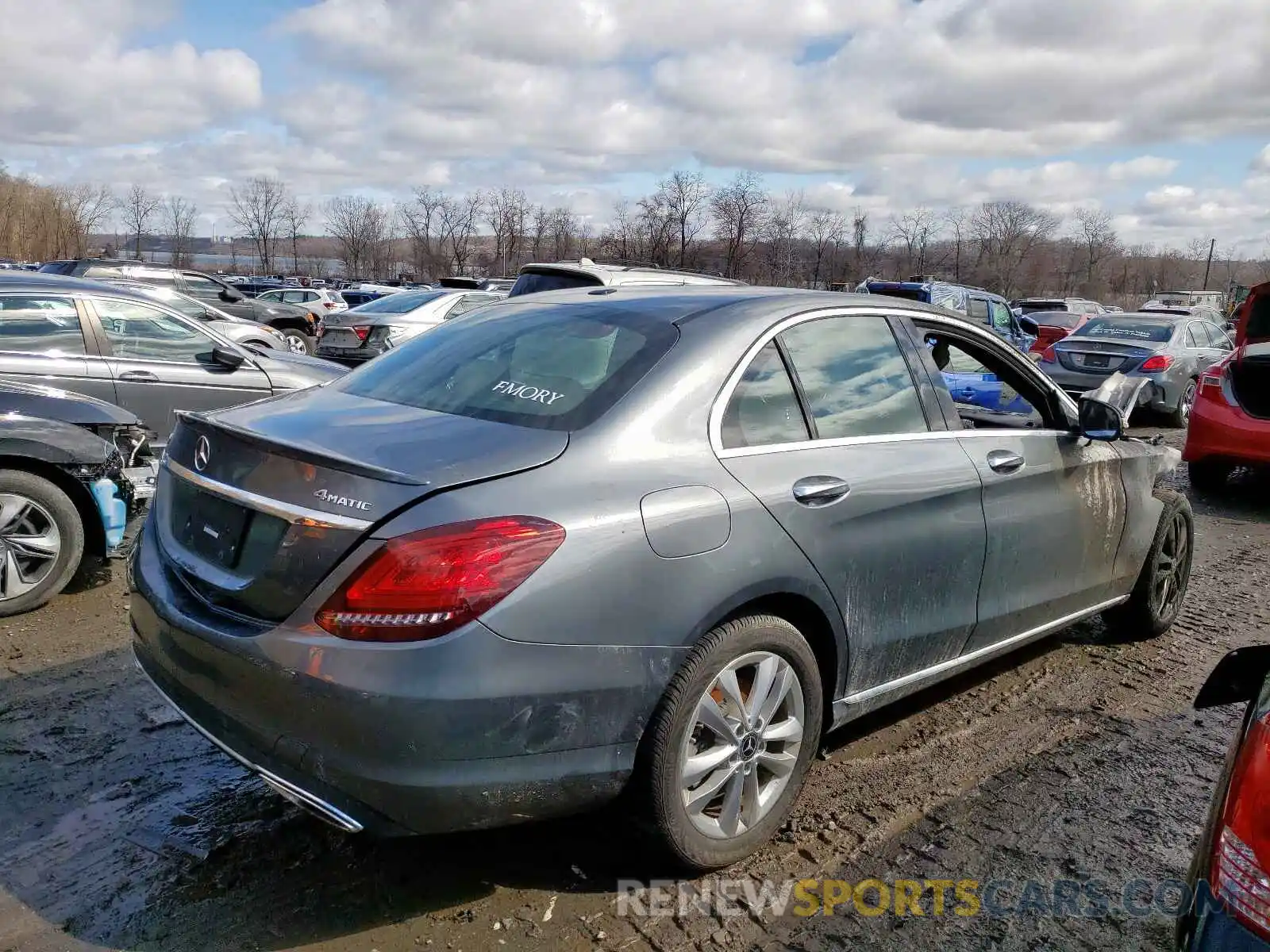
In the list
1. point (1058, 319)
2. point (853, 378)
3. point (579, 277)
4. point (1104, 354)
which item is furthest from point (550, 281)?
point (1058, 319)

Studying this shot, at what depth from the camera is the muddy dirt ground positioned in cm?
259

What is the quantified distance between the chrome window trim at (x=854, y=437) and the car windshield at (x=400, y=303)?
34.2 ft

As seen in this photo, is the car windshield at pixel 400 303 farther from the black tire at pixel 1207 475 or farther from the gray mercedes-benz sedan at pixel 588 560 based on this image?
the gray mercedes-benz sedan at pixel 588 560

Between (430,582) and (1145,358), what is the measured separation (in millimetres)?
13687

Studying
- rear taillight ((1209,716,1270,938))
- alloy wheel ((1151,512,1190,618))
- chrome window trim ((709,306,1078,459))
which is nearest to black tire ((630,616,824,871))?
chrome window trim ((709,306,1078,459))

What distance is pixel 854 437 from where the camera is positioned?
3.24m

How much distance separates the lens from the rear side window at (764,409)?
9.50ft

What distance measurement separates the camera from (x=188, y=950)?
95.8 inches

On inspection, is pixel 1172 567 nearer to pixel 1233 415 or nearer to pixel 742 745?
pixel 742 745

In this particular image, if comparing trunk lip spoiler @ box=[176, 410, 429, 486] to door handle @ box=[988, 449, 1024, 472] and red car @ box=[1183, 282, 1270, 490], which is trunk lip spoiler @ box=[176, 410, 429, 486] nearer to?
door handle @ box=[988, 449, 1024, 472]

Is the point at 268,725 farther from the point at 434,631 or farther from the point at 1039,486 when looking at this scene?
the point at 1039,486

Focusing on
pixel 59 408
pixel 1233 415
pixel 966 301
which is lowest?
pixel 1233 415

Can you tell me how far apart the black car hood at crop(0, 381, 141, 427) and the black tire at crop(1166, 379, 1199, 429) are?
13.3 m

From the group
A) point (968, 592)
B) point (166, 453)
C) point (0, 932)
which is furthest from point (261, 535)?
point (968, 592)
